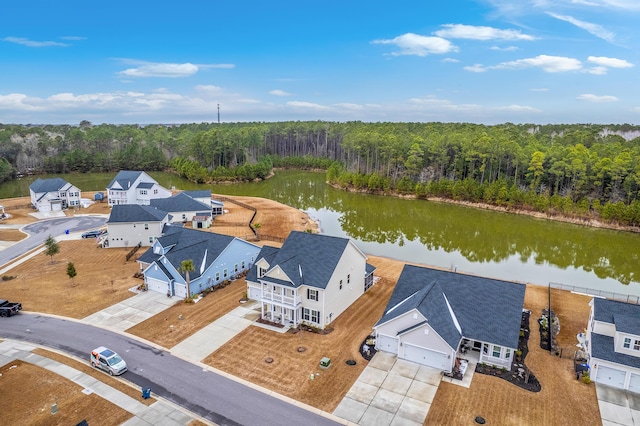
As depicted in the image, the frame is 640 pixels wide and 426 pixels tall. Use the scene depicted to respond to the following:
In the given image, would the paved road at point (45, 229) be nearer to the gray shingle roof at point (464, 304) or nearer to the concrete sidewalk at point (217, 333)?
the concrete sidewalk at point (217, 333)

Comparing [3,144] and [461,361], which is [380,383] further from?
[3,144]

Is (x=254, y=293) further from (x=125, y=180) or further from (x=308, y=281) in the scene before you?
(x=125, y=180)

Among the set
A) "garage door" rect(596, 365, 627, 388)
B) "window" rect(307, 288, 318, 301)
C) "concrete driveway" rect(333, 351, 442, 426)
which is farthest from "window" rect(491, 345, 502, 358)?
"window" rect(307, 288, 318, 301)

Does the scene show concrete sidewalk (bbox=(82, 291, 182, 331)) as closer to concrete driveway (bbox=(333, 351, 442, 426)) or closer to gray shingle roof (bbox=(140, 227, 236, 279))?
gray shingle roof (bbox=(140, 227, 236, 279))

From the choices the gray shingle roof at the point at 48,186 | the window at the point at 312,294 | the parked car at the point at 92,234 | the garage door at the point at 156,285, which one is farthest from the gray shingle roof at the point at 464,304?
the gray shingle roof at the point at 48,186

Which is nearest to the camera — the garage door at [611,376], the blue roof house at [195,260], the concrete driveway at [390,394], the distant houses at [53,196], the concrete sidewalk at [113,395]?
the concrete sidewalk at [113,395]

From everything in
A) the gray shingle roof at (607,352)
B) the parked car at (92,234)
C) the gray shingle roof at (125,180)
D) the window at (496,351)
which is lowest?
the parked car at (92,234)

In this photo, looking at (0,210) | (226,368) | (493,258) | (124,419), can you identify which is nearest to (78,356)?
(124,419)
